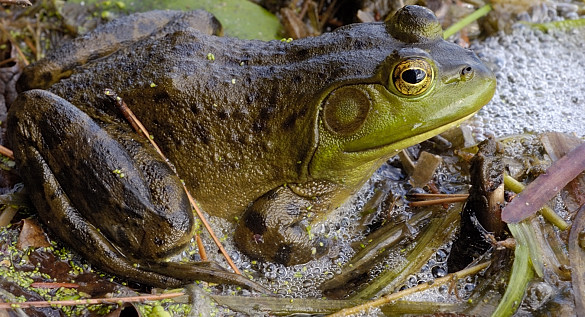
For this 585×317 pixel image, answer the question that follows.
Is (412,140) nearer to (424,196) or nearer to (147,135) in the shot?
(424,196)

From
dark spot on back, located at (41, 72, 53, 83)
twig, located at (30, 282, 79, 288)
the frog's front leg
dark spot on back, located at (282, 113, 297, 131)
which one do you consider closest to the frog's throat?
dark spot on back, located at (282, 113, 297, 131)

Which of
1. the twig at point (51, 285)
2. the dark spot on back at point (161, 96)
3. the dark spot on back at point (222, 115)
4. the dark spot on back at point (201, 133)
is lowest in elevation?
the twig at point (51, 285)

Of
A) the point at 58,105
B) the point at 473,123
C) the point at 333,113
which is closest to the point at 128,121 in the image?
the point at 58,105

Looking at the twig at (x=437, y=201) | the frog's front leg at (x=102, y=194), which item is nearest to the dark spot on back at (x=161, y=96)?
the frog's front leg at (x=102, y=194)

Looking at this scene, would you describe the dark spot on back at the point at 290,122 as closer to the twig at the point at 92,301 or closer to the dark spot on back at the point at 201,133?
the dark spot on back at the point at 201,133

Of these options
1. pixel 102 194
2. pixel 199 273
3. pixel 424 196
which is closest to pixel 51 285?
pixel 102 194

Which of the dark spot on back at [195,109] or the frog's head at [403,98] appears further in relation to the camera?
the dark spot on back at [195,109]
